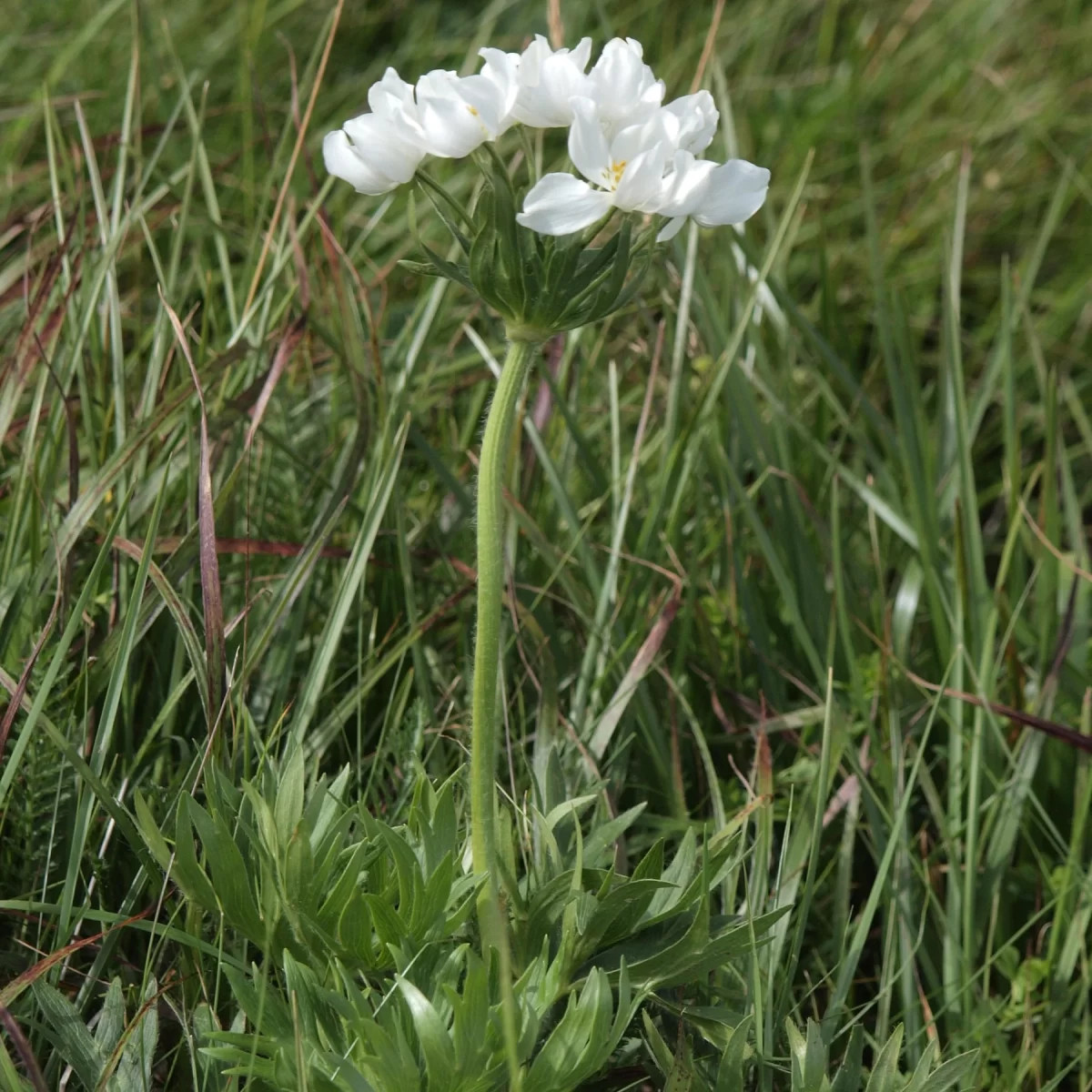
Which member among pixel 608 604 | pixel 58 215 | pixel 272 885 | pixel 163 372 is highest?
pixel 58 215

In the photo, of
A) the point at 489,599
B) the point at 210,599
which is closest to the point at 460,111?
the point at 489,599

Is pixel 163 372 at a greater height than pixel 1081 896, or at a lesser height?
greater

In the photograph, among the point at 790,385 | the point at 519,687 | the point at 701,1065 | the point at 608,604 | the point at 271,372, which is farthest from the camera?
the point at 790,385

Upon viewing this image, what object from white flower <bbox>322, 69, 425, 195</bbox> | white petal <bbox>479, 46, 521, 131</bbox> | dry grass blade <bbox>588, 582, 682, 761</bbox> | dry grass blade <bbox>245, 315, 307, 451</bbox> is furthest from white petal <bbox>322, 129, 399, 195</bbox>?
dry grass blade <bbox>588, 582, 682, 761</bbox>

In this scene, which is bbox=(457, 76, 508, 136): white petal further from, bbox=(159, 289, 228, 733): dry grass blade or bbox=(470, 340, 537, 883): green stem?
bbox=(159, 289, 228, 733): dry grass blade

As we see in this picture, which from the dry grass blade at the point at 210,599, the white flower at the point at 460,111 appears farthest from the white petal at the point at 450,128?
the dry grass blade at the point at 210,599

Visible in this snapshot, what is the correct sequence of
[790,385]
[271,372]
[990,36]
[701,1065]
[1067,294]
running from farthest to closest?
1. [990,36]
2. [1067,294]
3. [790,385]
4. [271,372]
5. [701,1065]

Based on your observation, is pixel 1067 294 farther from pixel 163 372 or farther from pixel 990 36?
pixel 163 372

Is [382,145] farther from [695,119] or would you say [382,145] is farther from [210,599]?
[210,599]

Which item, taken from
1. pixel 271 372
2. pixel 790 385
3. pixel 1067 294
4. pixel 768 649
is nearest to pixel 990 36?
pixel 1067 294
